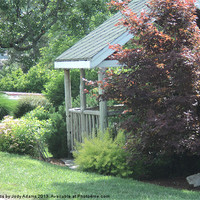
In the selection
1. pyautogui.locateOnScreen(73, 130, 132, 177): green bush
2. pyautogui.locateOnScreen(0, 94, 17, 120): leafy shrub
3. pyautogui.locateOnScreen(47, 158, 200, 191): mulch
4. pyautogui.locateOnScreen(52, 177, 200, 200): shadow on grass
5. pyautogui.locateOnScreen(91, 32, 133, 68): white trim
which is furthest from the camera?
pyautogui.locateOnScreen(0, 94, 17, 120): leafy shrub

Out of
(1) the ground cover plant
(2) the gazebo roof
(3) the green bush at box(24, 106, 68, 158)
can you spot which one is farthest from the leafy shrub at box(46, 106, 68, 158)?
(1) the ground cover plant

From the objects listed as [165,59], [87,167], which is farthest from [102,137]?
[165,59]

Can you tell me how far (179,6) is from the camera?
669cm

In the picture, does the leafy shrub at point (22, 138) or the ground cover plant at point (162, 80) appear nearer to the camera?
the ground cover plant at point (162, 80)

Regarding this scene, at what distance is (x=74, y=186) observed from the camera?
6203 millimetres

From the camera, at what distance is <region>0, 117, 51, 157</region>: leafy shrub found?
9.67 meters

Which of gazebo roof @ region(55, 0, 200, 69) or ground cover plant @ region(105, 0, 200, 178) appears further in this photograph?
gazebo roof @ region(55, 0, 200, 69)

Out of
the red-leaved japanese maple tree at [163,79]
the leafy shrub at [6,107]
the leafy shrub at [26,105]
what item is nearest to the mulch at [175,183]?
the red-leaved japanese maple tree at [163,79]

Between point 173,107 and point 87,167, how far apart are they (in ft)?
7.58

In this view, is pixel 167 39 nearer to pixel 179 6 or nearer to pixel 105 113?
pixel 179 6

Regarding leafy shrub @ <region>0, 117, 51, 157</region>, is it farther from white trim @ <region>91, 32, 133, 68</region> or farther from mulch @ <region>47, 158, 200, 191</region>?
mulch @ <region>47, 158, 200, 191</region>

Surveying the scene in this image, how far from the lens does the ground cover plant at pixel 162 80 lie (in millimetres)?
6336

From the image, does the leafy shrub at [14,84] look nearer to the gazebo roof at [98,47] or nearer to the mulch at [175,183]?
the gazebo roof at [98,47]

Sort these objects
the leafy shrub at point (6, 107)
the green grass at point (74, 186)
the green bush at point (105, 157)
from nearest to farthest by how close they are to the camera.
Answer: the green grass at point (74, 186), the green bush at point (105, 157), the leafy shrub at point (6, 107)
